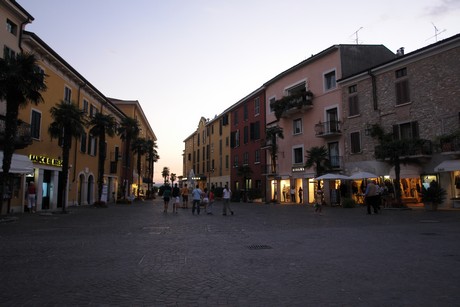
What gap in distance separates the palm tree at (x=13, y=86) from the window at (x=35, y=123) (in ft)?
20.7

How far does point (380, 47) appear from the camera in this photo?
1341 inches

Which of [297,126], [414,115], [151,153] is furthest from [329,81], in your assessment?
[151,153]

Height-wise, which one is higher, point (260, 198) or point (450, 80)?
point (450, 80)

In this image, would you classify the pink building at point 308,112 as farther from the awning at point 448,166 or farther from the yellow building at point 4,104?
the yellow building at point 4,104

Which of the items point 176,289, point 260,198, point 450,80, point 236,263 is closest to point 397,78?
point 450,80

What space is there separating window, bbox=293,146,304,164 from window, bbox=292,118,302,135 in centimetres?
167

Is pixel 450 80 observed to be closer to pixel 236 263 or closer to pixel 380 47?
pixel 380 47

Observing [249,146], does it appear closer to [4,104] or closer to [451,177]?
[451,177]

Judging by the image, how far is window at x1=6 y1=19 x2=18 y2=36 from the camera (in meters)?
20.5

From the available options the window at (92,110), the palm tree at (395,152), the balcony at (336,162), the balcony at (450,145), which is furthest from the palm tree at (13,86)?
the balcony at (336,162)

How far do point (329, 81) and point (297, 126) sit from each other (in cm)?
619

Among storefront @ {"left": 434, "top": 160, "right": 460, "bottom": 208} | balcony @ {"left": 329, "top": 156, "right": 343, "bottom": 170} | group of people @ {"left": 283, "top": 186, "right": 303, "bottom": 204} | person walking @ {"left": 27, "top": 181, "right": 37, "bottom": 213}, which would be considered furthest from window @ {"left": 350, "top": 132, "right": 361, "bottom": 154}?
person walking @ {"left": 27, "top": 181, "right": 37, "bottom": 213}

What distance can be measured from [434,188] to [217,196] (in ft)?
102

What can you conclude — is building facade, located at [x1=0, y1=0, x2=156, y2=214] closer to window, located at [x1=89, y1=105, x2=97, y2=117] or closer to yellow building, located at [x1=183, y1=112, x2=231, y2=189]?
window, located at [x1=89, y1=105, x2=97, y2=117]
